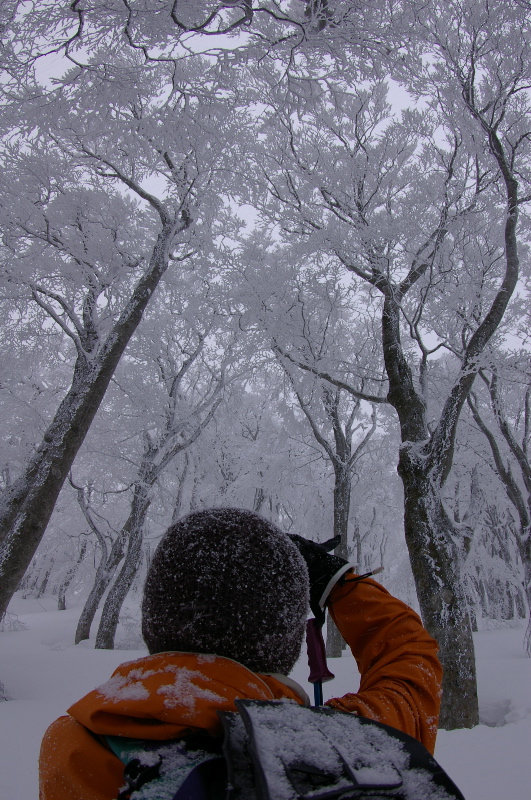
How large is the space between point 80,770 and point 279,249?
10.7 meters

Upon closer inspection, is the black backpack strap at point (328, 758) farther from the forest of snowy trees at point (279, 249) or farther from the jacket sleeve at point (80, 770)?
the forest of snowy trees at point (279, 249)

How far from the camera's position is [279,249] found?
10.6 m

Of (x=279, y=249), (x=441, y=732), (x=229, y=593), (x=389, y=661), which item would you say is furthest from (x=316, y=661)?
(x=279, y=249)

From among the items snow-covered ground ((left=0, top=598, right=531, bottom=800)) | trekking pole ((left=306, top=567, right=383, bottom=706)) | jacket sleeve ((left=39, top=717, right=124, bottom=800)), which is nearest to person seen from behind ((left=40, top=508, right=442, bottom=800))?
jacket sleeve ((left=39, top=717, right=124, bottom=800))

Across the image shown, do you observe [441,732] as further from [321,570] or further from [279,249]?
[279,249]

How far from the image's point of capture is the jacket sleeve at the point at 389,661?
36.8 inches

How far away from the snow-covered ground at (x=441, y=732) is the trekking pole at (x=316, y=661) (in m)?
1.93

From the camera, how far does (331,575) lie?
1.24 metres

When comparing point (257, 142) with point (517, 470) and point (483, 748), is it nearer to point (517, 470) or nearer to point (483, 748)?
point (483, 748)

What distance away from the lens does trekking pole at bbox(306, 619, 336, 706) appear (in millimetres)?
1268

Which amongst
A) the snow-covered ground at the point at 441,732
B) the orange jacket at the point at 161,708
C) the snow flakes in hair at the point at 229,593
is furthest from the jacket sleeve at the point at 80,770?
the snow-covered ground at the point at 441,732

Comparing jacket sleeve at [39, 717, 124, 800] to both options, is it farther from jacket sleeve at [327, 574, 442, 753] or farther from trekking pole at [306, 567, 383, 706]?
trekking pole at [306, 567, 383, 706]

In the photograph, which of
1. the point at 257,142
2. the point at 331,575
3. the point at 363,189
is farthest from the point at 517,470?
the point at 331,575

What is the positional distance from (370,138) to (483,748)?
7.61 meters
